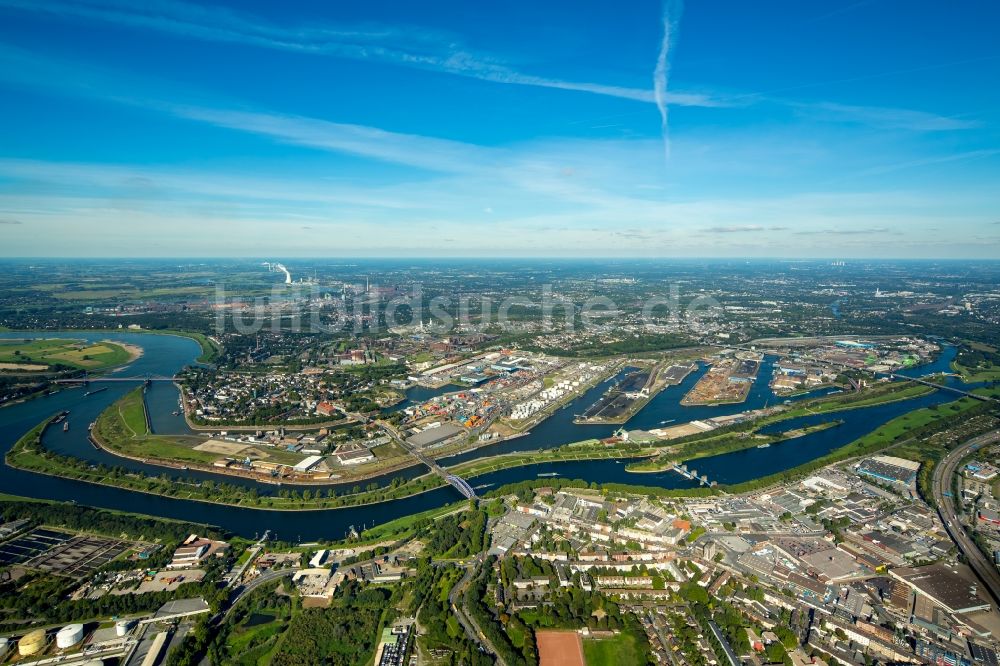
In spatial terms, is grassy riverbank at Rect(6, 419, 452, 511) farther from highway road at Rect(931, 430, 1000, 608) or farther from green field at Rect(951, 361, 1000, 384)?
green field at Rect(951, 361, 1000, 384)

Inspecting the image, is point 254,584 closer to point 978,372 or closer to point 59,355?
point 59,355

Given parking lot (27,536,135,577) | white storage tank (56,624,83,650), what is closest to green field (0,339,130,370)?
parking lot (27,536,135,577)

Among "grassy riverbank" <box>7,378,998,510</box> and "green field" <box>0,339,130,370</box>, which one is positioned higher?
"green field" <box>0,339,130,370</box>

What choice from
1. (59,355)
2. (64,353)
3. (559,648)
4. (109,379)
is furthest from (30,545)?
(64,353)

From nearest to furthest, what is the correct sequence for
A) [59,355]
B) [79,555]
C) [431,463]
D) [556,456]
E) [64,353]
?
[79,555]
[431,463]
[556,456]
[59,355]
[64,353]

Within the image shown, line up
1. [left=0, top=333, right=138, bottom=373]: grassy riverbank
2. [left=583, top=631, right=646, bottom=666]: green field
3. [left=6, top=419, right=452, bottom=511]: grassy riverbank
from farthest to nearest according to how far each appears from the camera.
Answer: [left=0, top=333, right=138, bottom=373]: grassy riverbank, [left=6, top=419, right=452, bottom=511]: grassy riverbank, [left=583, top=631, right=646, bottom=666]: green field

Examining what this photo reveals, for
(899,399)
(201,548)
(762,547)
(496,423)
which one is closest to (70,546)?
(201,548)

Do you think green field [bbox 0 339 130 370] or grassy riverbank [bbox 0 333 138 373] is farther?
green field [bbox 0 339 130 370]
